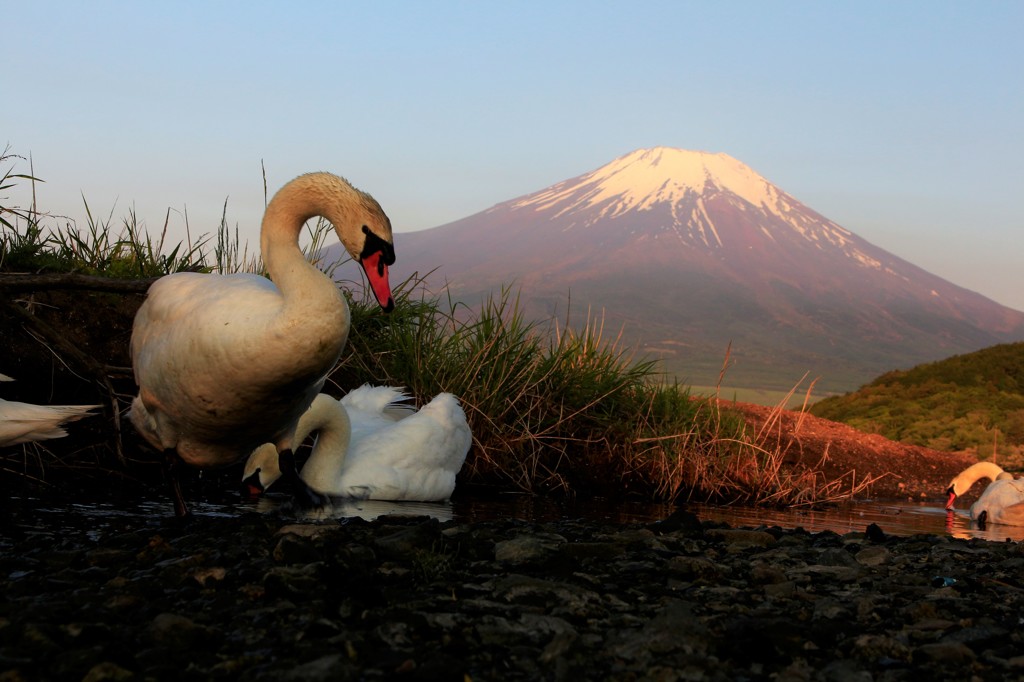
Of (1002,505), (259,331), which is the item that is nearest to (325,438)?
(259,331)

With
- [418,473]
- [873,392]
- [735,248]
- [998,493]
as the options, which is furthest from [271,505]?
[735,248]

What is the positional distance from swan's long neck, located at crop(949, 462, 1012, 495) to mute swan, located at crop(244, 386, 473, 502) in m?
7.09

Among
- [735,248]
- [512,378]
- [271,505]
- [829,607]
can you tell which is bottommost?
[271,505]

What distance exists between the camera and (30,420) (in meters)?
6.14

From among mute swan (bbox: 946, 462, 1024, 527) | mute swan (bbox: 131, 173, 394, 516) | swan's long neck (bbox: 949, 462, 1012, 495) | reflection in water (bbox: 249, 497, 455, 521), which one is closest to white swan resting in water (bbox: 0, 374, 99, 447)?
mute swan (bbox: 131, 173, 394, 516)

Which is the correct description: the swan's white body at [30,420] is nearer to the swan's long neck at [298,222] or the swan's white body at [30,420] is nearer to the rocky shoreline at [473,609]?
the rocky shoreline at [473,609]

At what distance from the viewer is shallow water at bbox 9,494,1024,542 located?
6.35 metres

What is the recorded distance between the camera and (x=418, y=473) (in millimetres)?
8078

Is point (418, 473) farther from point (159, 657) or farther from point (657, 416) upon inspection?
point (159, 657)

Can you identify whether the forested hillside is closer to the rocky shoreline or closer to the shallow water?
the shallow water

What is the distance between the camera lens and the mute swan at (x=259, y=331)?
17.3 feet

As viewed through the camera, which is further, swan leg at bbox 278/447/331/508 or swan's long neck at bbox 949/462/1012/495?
swan's long neck at bbox 949/462/1012/495

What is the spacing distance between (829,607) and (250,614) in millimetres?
2199

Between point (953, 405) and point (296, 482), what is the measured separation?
21.3 meters
